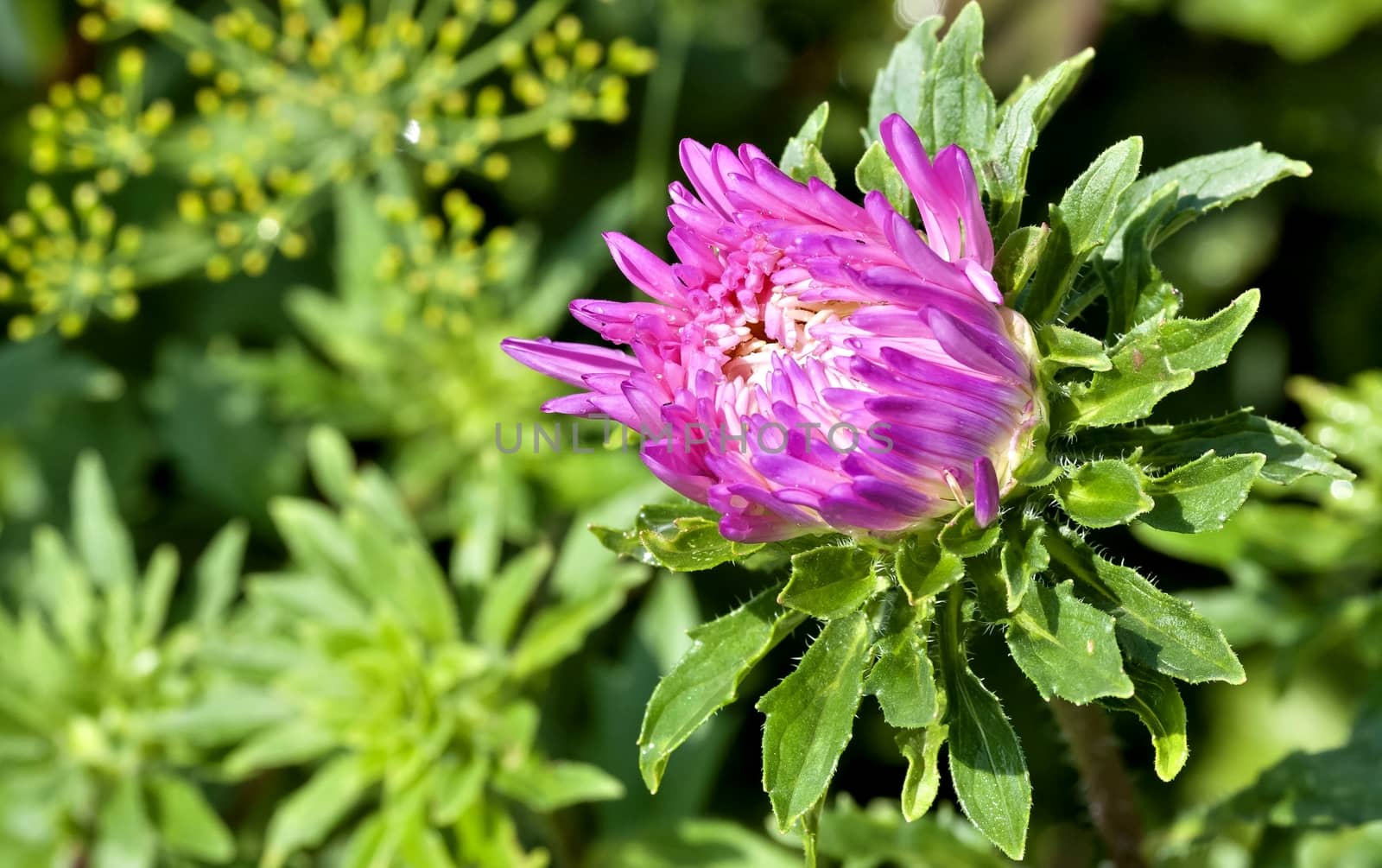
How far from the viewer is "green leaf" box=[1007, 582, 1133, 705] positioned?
1.50 m

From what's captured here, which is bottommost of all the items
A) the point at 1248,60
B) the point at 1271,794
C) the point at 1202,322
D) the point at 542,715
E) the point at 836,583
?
the point at 542,715

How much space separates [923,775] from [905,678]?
0.40 feet

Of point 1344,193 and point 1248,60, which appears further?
point 1248,60

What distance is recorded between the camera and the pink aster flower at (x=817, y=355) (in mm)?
1567

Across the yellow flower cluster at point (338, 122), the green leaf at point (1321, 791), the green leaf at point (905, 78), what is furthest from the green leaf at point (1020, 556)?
the yellow flower cluster at point (338, 122)

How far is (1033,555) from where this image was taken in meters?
1.61

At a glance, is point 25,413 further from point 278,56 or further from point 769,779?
point 769,779

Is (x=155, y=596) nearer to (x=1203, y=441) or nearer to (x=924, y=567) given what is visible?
(x=924, y=567)

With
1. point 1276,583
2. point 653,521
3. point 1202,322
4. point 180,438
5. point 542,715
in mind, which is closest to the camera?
point 1202,322

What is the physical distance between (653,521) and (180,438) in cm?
218

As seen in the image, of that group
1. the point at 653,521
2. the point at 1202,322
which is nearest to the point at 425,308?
the point at 653,521

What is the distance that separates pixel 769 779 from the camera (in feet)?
5.33

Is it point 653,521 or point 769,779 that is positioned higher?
point 653,521

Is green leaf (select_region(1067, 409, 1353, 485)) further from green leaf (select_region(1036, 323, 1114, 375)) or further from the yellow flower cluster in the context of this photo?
the yellow flower cluster
